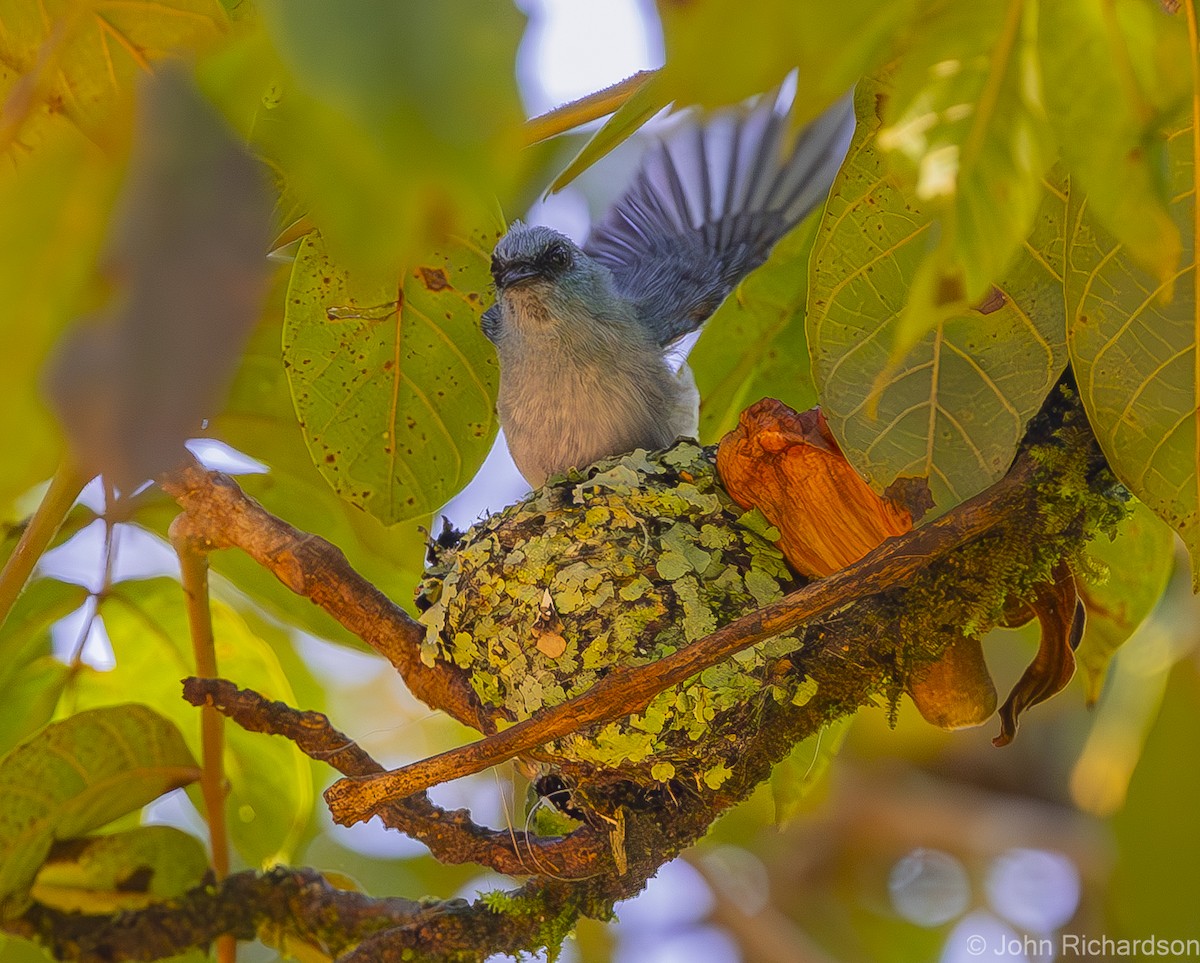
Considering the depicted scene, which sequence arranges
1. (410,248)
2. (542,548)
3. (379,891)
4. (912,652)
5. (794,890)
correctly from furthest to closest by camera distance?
(794,890) < (379,891) < (542,548) < (912,652) < (410,248)

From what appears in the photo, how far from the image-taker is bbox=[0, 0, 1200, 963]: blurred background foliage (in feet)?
2.06

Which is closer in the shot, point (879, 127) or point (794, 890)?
point (879, 127)

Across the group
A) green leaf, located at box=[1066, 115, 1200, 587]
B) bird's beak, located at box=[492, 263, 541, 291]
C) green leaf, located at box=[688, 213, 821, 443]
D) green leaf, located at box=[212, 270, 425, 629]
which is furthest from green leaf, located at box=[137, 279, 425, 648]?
green leaf, located at box=[1066, 115, 1200, 587]

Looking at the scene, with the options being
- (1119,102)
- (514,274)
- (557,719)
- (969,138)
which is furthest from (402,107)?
(514,274)

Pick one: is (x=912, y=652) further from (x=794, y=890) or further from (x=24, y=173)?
(x=794, y=890)

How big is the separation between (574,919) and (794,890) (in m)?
3.82

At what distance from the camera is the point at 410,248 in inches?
25.5

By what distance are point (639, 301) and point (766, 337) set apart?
0.90 meters

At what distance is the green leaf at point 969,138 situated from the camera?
2.80ft

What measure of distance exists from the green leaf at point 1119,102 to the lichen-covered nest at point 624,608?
60.9 inches

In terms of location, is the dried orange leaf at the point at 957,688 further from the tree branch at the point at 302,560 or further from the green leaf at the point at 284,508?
the green leaf at the point at 284,508

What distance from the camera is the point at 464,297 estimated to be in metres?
2.60

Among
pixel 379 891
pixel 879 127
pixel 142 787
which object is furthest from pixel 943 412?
pixel 379 891

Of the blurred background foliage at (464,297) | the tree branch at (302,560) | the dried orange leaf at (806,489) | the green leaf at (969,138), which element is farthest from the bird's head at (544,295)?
the green leaf at (969,138)
